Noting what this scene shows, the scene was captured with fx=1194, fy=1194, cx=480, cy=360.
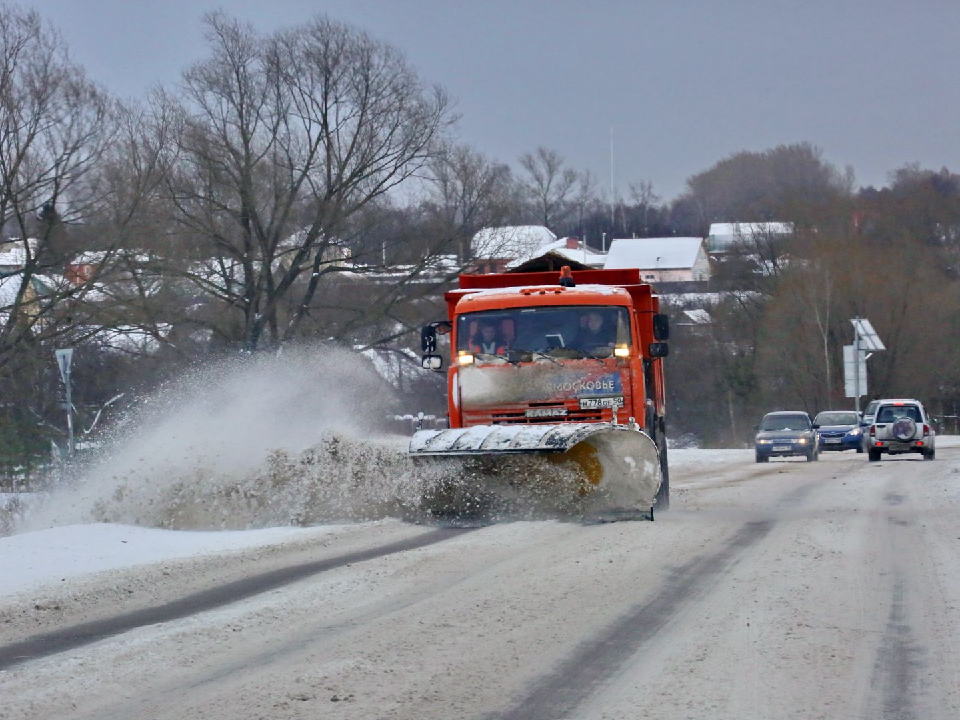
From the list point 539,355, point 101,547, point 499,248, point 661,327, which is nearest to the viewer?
point 101,547

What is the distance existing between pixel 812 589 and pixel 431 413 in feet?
126

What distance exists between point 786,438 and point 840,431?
1025 cm

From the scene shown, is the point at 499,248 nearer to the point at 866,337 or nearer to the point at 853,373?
the point at 853,373

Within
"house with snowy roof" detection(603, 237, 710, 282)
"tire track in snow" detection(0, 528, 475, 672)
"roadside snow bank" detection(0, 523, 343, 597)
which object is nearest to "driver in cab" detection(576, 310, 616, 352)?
"roadside snow bank" detection(0, 523, 343, 597)

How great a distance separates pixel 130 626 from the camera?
7.11 metres

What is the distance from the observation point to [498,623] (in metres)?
6.89

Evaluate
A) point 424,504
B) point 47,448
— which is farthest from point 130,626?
point 47,448

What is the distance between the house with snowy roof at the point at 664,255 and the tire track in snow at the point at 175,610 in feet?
310

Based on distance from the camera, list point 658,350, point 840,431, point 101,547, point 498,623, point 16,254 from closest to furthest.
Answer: point 498,623
point 101,547
point 658,350
point 16,254
point 840,431

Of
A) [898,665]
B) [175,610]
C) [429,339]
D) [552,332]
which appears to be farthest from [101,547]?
[898,665]

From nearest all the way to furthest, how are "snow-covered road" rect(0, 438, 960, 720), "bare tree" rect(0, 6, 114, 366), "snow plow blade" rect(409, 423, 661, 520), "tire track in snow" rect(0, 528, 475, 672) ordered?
"snow-covered road" rect(0, 438, 960, 720)
"tire track in snow" rect(0, 528, 475, 672)
"snow plow blade" rect(409, 423, 661, 520)
"bare tree" rect(0, 6, 114, 366)

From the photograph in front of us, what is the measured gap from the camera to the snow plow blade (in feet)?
39.2

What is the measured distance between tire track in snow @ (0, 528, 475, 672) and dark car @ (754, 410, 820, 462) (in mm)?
23127

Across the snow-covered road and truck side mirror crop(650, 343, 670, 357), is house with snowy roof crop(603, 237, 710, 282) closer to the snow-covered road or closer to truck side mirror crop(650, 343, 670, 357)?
truck side mirror crop(650, 343, 670, 357)
